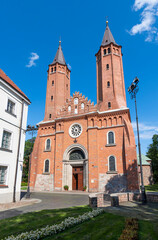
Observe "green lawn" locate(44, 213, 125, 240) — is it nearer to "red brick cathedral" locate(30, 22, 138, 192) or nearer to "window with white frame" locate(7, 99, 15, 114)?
"window with white frame" locate(7, 99, 15, 114)

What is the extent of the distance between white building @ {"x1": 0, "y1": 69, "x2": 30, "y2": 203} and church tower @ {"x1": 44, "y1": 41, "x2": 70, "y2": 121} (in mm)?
14788

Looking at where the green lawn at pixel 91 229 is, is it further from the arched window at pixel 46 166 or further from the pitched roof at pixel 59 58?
the pitched roof at pixel 59 58

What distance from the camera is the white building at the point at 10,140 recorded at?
14.3 m

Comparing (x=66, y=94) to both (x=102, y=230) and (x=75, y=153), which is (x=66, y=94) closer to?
(x=75, y=153)

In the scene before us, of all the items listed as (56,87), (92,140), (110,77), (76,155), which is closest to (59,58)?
(56,87)

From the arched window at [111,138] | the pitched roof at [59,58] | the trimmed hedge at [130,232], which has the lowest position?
the trimmed hedge at [130,232]

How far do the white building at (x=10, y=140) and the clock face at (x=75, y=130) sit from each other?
434 inches

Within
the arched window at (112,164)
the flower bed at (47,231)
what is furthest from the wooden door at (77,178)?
the flower bed at (47,231)

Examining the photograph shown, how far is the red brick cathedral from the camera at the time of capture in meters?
23.1

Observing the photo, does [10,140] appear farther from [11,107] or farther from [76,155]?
[76,155]

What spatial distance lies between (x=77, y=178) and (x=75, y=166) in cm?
184

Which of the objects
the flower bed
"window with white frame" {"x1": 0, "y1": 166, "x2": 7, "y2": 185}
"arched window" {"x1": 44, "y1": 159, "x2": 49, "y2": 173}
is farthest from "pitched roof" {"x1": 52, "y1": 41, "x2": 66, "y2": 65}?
the flower bed

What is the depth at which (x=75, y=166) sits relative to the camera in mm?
26625

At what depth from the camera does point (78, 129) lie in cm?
2736
